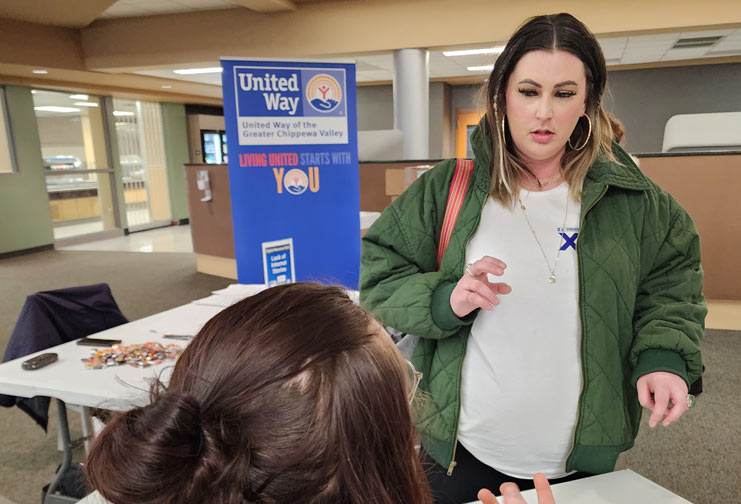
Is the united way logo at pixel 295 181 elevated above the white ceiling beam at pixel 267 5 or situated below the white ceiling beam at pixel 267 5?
below

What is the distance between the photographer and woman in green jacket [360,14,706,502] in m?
0.93

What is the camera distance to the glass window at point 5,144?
→ 23.4 ft

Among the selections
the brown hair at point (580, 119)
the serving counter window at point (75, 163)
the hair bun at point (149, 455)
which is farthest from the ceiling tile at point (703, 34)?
the serving counter window at point (75, 163)

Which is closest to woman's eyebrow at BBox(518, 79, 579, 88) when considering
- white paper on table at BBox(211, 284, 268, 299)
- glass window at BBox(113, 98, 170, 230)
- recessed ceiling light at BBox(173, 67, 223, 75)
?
white paper on table at BBox(211, 284, 268, 299)

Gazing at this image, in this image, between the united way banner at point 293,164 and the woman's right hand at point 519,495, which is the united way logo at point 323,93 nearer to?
the united way banner at point 293,164

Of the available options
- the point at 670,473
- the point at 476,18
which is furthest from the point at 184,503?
the point at 476,18

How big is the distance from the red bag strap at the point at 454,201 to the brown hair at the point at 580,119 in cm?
6

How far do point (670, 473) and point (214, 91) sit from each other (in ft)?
31.5

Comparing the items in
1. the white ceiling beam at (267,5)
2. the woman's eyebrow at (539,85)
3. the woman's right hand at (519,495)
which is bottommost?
the woman's right hand at (519,495)

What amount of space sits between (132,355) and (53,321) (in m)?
0.51

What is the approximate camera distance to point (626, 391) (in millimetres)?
974

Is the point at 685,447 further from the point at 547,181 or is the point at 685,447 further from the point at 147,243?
the point at 147,243

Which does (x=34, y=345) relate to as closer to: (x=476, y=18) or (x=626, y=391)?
(x=626, y=391)

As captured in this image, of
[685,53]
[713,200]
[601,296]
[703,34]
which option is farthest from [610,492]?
[685,53]
